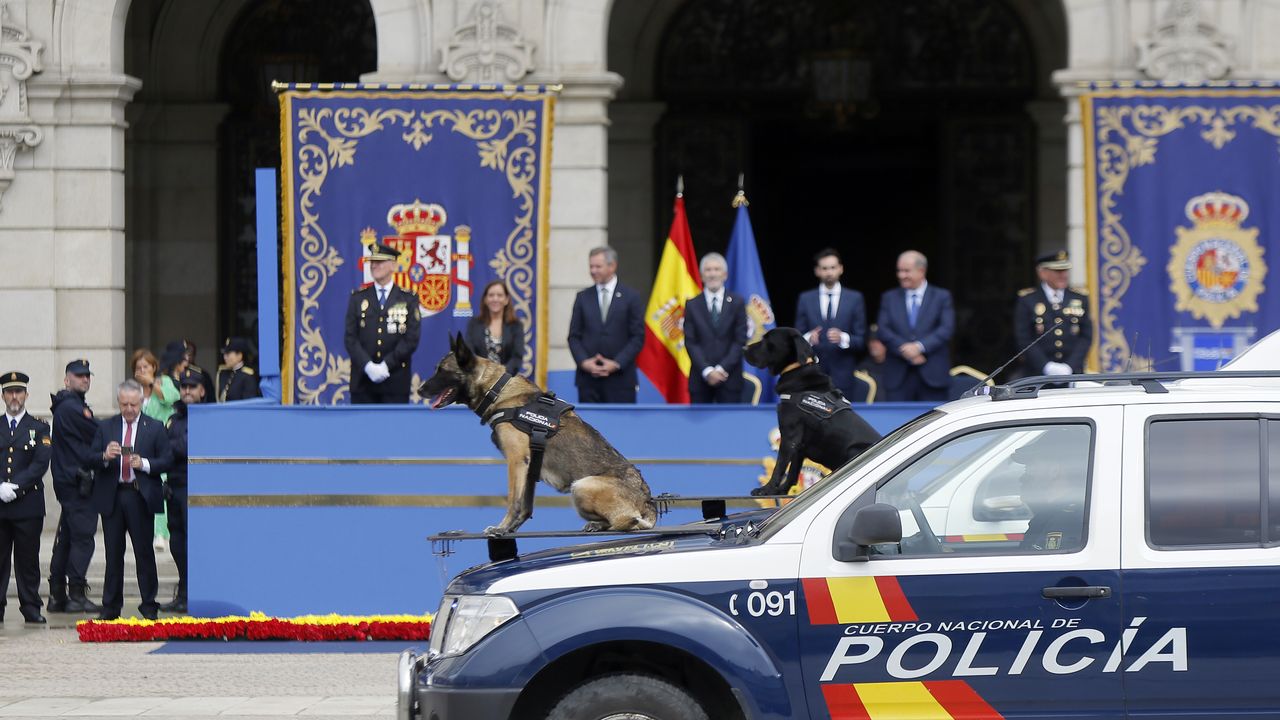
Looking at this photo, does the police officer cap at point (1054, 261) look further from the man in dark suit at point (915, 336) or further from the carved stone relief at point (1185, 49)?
the carved stone relief at point (1185, 49)

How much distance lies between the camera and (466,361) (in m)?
10.2

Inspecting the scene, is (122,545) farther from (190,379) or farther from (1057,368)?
(1057,368)

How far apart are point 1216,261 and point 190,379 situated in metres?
8.57

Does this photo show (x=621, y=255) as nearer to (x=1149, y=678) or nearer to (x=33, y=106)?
(x=33, y=106)

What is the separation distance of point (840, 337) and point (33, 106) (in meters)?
8.46

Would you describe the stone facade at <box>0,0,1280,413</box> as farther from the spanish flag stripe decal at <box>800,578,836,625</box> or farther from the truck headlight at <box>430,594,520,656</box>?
the spanish flag stripe decal at <box>800,578,836,625</box>

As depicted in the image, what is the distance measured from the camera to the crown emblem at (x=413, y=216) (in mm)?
14898

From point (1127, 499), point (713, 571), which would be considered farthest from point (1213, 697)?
point (713, 571)

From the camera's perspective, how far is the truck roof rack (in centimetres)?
661

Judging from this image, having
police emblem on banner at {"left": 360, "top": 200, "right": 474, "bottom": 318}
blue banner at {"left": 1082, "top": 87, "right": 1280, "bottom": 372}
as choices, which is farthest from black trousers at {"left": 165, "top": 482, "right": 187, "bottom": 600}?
blue banner at {"left": 1082, "top": 87, "right": 1280, "bottom": 372}

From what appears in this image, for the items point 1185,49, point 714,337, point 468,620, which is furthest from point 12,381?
point 1185,49

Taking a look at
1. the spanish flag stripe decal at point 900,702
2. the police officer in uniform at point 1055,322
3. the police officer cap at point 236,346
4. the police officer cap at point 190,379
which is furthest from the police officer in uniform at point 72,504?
the spanish flag stripe decal at point 900,702

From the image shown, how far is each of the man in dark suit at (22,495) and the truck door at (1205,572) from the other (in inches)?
367

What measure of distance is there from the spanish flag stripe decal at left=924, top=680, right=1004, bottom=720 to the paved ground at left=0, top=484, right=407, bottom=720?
374 cm
